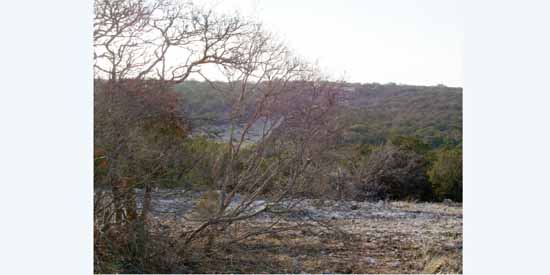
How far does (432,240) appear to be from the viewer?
23.2ft

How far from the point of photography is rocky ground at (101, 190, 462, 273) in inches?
234

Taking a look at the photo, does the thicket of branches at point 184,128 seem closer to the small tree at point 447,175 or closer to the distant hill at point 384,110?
the distant hill at point 384,110

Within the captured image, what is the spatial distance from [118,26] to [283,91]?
1.59 meters

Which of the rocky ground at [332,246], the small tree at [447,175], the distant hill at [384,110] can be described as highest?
the distant hill at [384,110]

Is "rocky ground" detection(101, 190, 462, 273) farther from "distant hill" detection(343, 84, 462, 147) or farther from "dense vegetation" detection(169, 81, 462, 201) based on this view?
"distant hill" detection(343, 84, 462, 147)

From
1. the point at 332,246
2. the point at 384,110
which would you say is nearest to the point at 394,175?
the point at 332,246

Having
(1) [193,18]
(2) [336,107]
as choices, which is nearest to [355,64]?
(2) [336,107]

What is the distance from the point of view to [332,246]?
6.70 metres

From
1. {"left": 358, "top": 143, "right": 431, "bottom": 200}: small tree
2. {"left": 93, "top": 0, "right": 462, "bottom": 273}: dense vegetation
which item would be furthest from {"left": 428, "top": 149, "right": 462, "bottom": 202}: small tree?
{"left": 93, "top": 0, "right": 462, "bottom": 273}: dense vegetation

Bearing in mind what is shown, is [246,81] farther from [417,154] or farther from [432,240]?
[417,154]

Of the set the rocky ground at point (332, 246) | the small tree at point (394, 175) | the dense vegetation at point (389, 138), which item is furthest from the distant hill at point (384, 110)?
the rocky ground at point (332, 246)

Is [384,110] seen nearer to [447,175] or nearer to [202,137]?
[447,175]

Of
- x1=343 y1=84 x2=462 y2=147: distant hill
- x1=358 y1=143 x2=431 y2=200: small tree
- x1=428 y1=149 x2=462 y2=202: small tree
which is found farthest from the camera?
x1=343 y1=84 x2=462 y2=147: distant hill

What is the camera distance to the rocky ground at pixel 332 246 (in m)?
5.94
